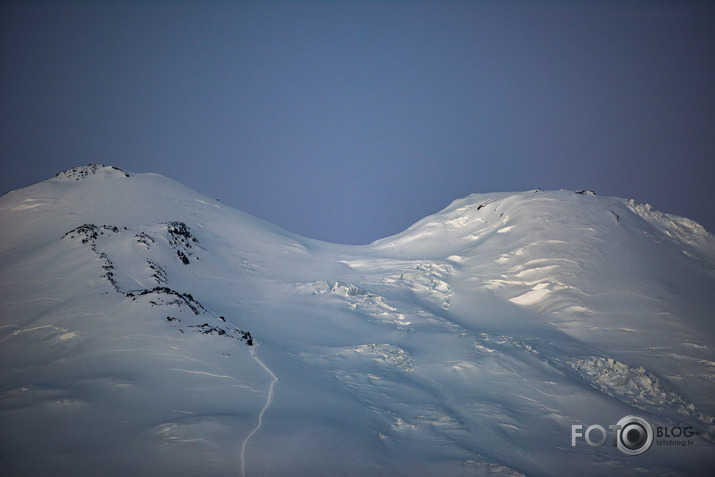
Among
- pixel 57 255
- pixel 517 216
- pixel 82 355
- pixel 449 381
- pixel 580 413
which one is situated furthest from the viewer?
pixel 517 216

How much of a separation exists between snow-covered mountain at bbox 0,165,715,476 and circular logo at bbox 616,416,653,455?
16.2 inches

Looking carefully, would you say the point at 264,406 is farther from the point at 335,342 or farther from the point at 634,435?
the point at 634,435

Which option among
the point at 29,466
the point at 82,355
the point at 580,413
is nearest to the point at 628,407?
the point at 580,413

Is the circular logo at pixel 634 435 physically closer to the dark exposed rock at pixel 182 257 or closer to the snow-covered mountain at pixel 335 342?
the snow-covered mountain at pixel 335 342

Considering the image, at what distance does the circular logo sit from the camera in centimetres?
1672

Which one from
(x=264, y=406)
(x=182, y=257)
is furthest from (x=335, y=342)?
(x=182, y=257)

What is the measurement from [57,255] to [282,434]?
22.3 metres


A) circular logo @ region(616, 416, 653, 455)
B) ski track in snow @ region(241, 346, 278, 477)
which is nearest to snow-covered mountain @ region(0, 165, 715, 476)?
ski track in snow @ region(241, 346, 278, 477)

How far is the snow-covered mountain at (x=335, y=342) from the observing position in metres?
13.9

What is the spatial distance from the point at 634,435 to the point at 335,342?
1422 centimetres

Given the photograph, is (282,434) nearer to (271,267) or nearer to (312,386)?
(312,386)

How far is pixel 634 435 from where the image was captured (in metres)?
17.5

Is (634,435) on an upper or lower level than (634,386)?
lower

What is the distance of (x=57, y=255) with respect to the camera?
92.0 ft
